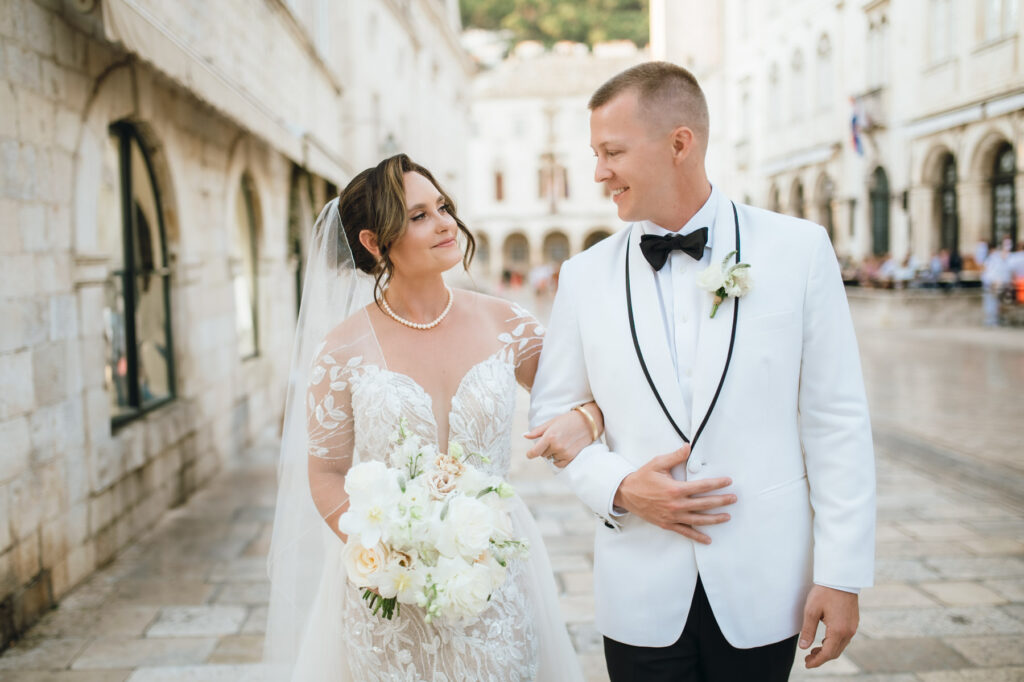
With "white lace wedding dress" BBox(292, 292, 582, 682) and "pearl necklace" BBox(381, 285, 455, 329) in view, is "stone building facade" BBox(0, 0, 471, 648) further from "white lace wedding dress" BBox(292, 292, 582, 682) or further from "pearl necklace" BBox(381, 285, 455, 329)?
"pearl necklace" BBox(381, 285, 455, 329)

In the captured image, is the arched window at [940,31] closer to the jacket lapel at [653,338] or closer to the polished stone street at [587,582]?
the polished stone street at [587,582]

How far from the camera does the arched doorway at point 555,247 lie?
53.1 meters

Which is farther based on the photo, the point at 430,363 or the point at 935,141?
the point at 935,141

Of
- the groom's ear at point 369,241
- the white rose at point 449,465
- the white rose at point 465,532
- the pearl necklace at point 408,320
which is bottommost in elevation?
the white rose at point 465,532

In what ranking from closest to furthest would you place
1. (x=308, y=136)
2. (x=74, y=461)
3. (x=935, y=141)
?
(x=74, y=461)
(x=308, y=136)
(x=935, y=141)

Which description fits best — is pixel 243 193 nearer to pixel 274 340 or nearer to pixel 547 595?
pixel 274 340

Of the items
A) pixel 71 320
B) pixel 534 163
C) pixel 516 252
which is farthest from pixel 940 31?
pixel 516 252

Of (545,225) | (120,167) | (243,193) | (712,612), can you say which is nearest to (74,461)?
(120,167)

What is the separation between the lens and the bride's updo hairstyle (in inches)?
95.6

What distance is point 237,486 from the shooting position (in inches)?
280

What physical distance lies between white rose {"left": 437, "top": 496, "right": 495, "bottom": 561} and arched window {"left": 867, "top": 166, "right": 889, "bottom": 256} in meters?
23.7

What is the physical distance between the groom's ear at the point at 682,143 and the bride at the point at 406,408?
2.16ft

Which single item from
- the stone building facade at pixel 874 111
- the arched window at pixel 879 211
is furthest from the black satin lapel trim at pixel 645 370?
the arched window at pixel 879 211

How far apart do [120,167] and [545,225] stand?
4682 centimetres
